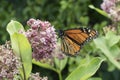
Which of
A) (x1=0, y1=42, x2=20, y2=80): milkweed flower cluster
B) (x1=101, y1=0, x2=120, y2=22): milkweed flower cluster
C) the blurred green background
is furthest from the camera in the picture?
the blurred green background

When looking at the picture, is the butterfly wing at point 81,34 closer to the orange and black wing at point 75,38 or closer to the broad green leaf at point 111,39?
the orange and black wing at point 75,38

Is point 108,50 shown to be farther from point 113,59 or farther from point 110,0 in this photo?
point 110,0

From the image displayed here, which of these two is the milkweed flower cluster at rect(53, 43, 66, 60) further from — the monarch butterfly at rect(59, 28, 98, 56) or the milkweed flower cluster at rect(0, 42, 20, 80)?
the milkweed flower cluster at rect(0, 42, 20, 80)

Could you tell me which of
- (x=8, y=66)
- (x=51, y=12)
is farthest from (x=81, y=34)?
(x=51, y=12)

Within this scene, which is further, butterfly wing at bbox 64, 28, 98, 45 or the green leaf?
butterfly wing at bbox 64, 28, 98, 45

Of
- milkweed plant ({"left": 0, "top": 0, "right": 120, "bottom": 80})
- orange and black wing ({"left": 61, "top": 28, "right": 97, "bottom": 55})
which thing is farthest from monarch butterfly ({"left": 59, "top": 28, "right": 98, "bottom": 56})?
milkweed plant ({"left": 0, "top": 0, "right": 120, "bottom": 80})

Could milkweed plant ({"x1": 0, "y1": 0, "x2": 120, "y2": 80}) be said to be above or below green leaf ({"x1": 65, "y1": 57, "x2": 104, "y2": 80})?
above

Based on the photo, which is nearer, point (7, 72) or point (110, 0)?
point (7, 72)

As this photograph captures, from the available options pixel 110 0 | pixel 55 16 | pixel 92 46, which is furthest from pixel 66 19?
pixel 110 0
